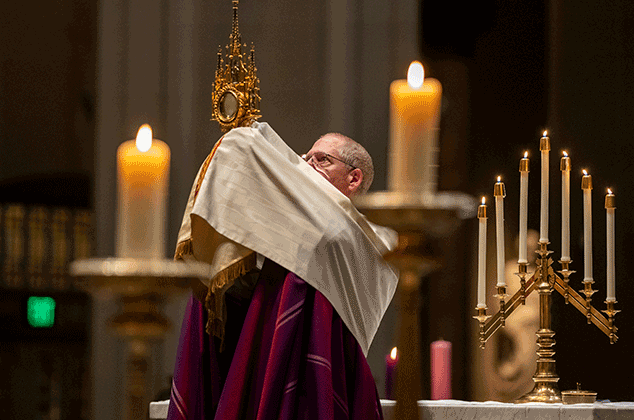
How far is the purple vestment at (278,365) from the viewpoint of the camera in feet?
7.04

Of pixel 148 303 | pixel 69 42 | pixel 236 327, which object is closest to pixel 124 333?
pixel 148 303

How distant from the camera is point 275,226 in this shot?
2.24 m

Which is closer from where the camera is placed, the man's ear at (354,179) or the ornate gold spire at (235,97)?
the ornate gold spire at (235,97)

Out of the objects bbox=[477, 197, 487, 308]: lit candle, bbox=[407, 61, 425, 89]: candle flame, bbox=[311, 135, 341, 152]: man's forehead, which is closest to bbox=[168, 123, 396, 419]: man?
bbox=[477, 197, 487, 308]: lit candle

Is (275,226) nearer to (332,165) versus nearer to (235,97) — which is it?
(235,97)

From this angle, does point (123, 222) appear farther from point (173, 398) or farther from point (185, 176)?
point (185, 176)

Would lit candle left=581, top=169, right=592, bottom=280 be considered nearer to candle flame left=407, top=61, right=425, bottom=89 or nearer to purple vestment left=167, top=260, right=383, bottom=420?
purple vestment left=167, top=260, right=383, bottom=420

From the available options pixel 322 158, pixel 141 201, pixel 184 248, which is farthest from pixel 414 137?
pixel 322 158

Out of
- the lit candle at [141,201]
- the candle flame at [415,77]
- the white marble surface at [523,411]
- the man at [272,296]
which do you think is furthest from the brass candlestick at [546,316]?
the lit candle at [141,201]

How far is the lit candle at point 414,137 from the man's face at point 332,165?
161cm

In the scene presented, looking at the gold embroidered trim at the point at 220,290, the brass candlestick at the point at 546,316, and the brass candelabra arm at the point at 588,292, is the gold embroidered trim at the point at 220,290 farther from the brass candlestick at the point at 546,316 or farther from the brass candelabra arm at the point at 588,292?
the brass candelabra arm at the point at 588,292

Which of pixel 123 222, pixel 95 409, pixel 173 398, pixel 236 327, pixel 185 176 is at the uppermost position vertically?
pixel 185 176

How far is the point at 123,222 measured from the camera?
1206 millimetres

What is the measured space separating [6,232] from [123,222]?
9.59ft
